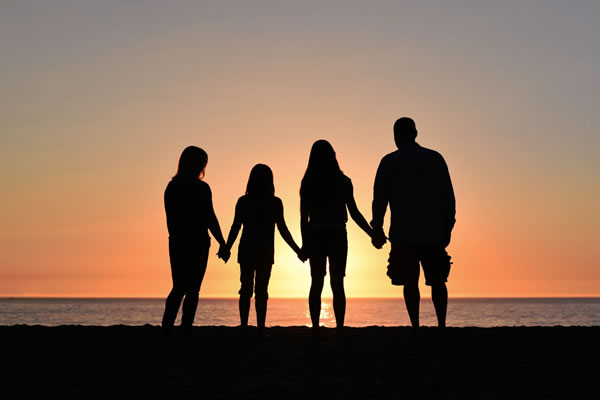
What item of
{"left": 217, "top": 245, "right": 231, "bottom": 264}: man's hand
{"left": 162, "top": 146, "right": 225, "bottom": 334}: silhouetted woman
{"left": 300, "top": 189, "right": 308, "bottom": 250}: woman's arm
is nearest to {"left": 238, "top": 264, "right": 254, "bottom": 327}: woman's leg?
{"left": 217, "top": 245, "right": 231, "bottom": 264}: man's hand

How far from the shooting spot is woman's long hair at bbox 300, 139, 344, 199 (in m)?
9.52

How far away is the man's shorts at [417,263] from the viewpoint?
906cm

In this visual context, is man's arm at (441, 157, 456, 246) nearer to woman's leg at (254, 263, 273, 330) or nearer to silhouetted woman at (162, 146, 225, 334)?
woman's leg at (254, 263, 273, 330)

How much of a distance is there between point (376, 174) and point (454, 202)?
3.26ft

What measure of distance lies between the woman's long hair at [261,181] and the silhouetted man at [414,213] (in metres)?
1.67

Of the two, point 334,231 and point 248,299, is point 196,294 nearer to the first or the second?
point 248,299

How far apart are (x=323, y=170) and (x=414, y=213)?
1249 millimetres

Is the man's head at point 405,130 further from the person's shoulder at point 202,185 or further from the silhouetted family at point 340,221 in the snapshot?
the person's shoulder at point 202,185

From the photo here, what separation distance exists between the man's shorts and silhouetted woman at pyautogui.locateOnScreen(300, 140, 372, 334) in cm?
60

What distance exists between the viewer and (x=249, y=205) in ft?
34.4

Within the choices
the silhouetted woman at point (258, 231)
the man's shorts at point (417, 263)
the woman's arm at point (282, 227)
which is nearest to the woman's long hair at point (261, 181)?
the silhouetted woman at point (258, 231)
